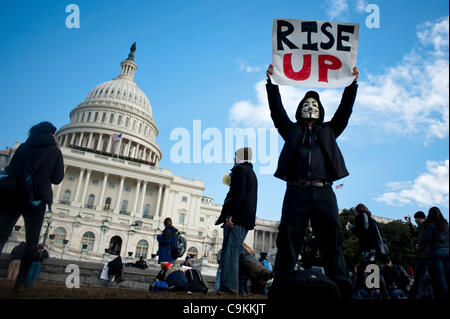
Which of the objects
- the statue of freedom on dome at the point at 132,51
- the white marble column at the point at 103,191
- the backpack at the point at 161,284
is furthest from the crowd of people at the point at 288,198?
the statue of freedom on dome at the point at 132,51

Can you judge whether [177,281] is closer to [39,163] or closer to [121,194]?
[39,163]

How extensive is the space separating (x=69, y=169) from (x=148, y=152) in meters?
22.9

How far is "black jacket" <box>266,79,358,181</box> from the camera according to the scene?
3.85m

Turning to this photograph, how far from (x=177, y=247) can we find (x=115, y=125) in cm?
6934

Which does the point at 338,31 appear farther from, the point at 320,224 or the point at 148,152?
the point at 148,152

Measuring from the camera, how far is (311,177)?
3730 mm

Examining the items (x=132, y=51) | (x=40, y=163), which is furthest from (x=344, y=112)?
(x=132, y=51)

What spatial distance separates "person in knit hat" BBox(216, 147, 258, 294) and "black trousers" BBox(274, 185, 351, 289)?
1461mm

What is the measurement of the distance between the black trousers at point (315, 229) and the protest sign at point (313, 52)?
1607 millimetres

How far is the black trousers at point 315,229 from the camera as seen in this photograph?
3.55 m

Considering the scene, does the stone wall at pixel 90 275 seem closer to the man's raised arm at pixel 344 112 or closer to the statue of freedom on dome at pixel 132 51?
the man's raised arm at pixel 344 112

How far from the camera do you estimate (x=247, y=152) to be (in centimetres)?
564
